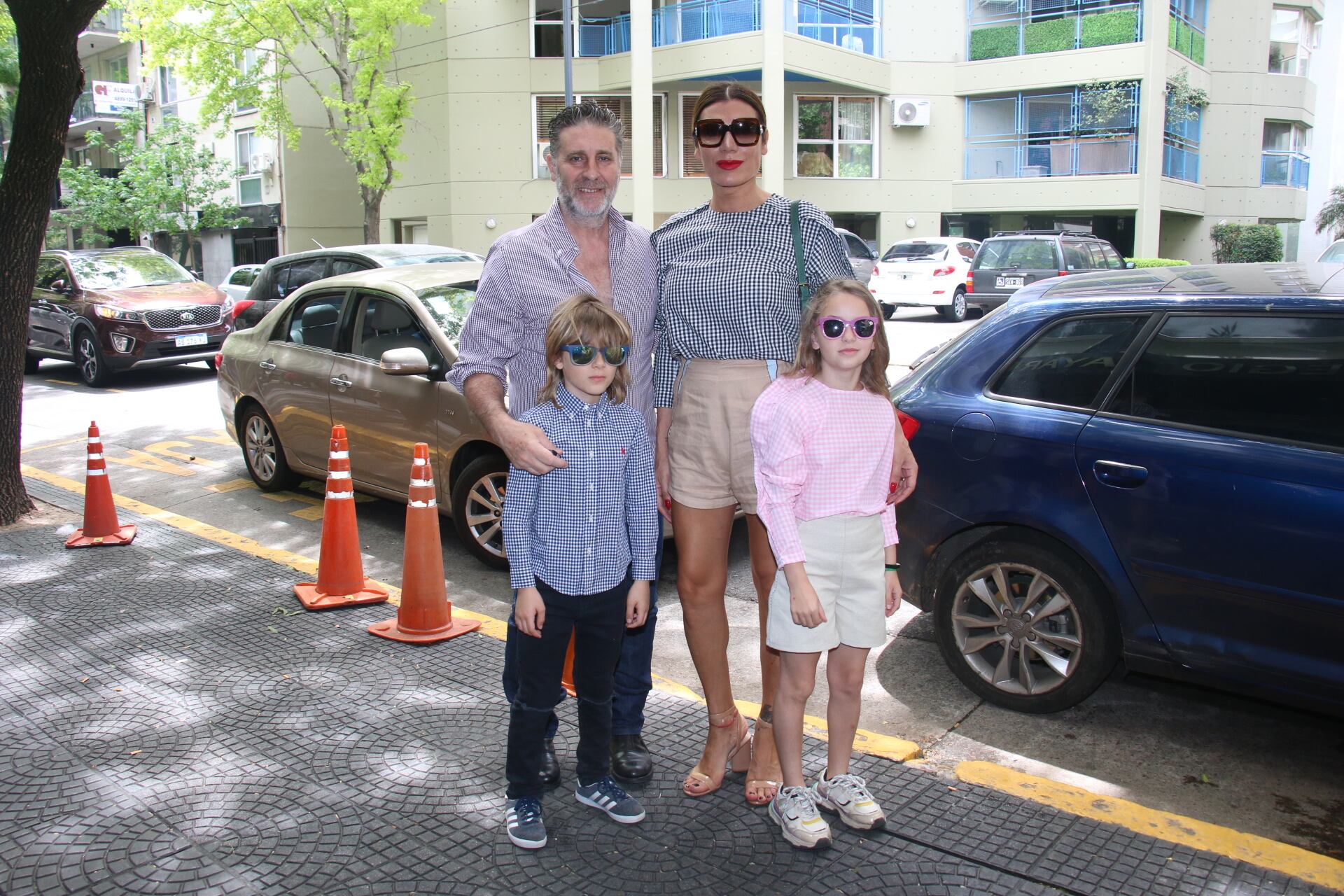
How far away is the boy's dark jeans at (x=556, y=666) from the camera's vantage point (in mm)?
→ 3127

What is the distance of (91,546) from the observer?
643cm

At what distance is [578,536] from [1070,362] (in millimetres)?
2092

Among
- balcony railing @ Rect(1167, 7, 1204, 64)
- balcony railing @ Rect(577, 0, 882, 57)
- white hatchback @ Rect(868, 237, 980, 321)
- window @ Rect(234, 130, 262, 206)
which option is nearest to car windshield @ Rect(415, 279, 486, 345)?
white hatchback @ Rect(868, 237, 980, 321)

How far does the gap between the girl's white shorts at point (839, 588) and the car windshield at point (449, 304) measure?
366 cm

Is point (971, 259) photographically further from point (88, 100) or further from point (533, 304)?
point (88, 100)

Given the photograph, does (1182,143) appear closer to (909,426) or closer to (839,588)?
(909,426)

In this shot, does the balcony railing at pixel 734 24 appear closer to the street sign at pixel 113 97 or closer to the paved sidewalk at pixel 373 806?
the street sign at pixel 113 97

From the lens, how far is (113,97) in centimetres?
3772

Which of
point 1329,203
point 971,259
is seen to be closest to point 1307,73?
point 1329,203

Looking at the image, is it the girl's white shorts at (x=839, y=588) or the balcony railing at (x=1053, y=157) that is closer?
the girl's white shorts at (x=839, y=588)

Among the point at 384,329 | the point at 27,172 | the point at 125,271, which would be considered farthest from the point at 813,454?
the point at 125,271

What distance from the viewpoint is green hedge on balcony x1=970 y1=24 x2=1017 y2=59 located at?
29.0 m

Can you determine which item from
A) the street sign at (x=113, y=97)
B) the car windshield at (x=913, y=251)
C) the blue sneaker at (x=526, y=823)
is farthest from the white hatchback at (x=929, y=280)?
the street sign at (x=113, y=97)

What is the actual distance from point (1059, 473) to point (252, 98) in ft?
87.5
